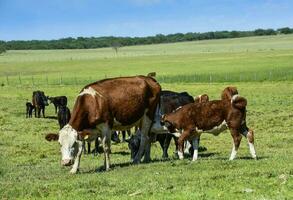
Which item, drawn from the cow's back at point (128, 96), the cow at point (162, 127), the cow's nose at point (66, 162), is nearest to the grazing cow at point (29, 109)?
the cow at point (162, 127)

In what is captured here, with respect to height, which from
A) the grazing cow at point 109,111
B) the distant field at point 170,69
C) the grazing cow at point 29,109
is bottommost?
the distant field at point 170,69

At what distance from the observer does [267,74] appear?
2844 inches

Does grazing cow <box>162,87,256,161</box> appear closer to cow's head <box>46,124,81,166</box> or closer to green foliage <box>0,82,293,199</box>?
A: green foliage <box>0,82,293,199</box>

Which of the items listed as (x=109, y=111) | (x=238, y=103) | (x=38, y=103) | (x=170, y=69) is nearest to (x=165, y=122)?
(x=109, y=111)

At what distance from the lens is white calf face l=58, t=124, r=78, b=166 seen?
590 inches

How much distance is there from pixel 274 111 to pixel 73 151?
71.9 feet

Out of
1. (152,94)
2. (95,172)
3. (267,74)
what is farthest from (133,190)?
(267,74)

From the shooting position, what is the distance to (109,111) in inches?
619

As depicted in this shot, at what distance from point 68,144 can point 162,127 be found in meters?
3.55

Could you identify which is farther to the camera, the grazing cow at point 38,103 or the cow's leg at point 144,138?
the grazing cow at point 38,103

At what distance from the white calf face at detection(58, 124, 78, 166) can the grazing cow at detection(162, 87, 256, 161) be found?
10.8 feet

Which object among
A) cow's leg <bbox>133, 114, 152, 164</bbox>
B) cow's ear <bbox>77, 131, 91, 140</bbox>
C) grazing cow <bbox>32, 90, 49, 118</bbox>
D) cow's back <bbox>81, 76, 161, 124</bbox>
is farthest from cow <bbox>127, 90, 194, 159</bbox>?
grazing cow <bbox>32, 90, 49, 118</bbox>

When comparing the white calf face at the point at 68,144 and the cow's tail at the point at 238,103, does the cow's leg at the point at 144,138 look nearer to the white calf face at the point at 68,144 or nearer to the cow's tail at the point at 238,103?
the white calf face at the point at 68,144

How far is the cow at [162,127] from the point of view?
17.6 metres
